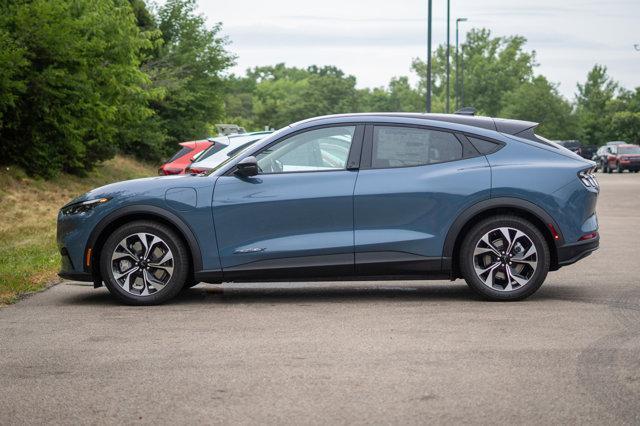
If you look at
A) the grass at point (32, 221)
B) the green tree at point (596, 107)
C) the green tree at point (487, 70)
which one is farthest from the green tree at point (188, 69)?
the green tree at point (487, 70)

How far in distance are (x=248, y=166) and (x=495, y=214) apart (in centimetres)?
210

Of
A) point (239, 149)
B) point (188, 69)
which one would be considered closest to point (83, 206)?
point (239, 149)

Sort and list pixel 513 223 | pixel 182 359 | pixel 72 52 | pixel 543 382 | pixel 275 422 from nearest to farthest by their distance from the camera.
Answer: pixel 275 422, pixel 543 382, pixel 182 359, pixel 513 223, pixel 72 52

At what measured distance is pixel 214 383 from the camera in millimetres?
6383

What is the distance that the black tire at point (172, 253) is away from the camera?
960 cm

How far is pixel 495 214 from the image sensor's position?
31.6ft

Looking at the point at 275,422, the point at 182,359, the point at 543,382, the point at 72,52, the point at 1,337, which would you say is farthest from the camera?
the point at 72,52

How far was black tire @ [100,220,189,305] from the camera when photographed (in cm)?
960

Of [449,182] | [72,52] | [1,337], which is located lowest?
[1,337]

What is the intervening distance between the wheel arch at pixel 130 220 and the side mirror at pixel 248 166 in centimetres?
66

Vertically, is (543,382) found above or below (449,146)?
below

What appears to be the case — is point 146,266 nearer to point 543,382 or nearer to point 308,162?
point 308,162

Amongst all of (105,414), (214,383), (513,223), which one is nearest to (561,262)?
(513,223)

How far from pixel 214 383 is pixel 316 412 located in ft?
2.97
